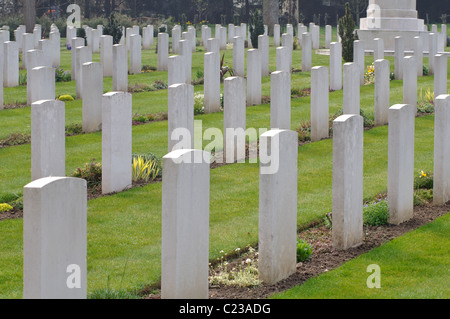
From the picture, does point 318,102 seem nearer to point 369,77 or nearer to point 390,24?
point 369,77

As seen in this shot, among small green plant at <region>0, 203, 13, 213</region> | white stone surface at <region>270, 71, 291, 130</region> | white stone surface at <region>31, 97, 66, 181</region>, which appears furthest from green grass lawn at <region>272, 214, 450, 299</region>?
white stone surface at <region>270, 71, 291, 130</region>

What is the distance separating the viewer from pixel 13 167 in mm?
10148

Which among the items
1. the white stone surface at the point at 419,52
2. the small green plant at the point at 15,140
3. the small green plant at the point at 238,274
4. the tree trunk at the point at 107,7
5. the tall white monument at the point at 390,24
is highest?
the tree trunk at the point at 107,7

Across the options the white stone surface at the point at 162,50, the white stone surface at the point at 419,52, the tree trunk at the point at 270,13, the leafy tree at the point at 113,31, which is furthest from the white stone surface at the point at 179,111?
the tree trunk at the point at 270,13

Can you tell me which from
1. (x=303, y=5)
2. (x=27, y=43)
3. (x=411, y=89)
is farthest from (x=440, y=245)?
(x=303, y=5)

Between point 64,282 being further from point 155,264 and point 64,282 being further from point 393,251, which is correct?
point 393,251

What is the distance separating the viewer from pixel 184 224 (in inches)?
200

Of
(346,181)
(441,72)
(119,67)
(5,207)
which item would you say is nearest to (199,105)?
(119,67)

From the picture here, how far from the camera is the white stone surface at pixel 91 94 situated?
1203 cm

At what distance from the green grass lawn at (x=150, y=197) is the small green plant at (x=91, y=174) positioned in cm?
44

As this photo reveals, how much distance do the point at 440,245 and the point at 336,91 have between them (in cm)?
993

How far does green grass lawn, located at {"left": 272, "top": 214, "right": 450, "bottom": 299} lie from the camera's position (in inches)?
228

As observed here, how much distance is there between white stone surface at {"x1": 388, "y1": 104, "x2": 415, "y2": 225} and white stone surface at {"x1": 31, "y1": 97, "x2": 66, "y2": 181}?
3346 millimetres

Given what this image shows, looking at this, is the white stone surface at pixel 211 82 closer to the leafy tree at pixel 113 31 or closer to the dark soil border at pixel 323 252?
the dark soil border at pixel 323 252
